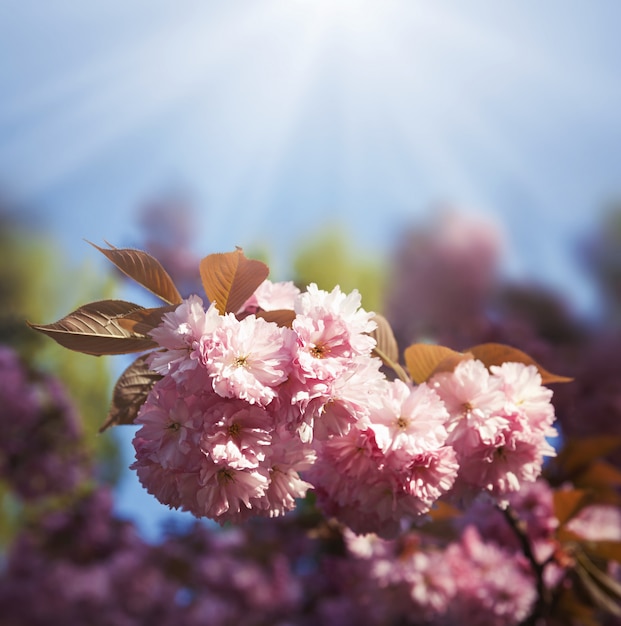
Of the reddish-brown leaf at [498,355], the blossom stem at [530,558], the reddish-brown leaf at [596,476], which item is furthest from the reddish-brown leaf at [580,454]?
the reddish-brown leaf at [498,355]

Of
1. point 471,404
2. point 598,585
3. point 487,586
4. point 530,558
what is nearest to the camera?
point 471,404

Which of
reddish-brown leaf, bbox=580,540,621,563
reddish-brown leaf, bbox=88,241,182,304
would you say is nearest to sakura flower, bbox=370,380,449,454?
reddish-brown leaf, bbox=88,241,182,304

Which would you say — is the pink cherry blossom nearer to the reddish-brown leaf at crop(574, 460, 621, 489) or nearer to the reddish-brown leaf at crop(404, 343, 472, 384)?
the reddish-brown leaf at crop(404, 343, 472, 384)

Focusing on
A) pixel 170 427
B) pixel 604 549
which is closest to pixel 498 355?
pixel 170 427

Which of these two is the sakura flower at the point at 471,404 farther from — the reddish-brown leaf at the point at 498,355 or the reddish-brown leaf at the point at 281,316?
the reddish-brown leaf at the point at 281,316

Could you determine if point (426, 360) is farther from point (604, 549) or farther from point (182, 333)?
point (604, 549)

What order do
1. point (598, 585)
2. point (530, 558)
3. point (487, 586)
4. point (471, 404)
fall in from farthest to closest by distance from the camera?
point (487, 586) < point (598, 585) < point (530, 558) < point (471, 404)
